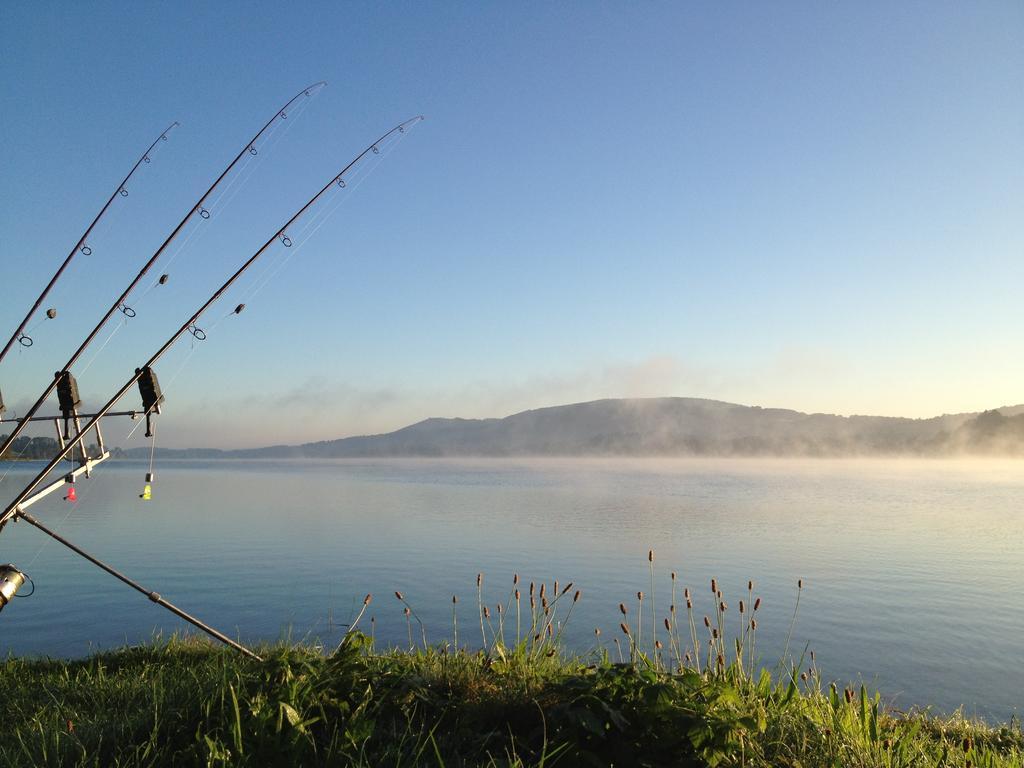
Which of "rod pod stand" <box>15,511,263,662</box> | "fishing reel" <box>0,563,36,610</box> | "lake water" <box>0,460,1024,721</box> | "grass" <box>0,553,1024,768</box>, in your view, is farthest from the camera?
"lake water" <box>0,460,1024,721</box>

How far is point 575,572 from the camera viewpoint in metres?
21.3

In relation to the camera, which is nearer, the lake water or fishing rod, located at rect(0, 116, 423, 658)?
fishing rod, located at rect(0, 116, 423, 658)

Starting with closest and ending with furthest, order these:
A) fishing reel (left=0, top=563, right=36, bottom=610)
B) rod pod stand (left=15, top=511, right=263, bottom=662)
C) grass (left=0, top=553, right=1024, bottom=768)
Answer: grass (left=0, top=553, right=1024, bottom=768) → fishing reel (left=0, top=563, right=36, bottom=610) → rod pod stand (left=15, top=511, right=263, bottom=662)

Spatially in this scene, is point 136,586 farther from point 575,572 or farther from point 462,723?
point 575,572

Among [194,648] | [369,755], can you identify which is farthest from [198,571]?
[369,755]

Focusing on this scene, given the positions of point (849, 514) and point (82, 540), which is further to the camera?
point (849, 514)

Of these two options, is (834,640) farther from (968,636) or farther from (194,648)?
(194,648)

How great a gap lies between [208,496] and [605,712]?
2121 inches

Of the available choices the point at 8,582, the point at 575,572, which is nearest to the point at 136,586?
the point at 8,582

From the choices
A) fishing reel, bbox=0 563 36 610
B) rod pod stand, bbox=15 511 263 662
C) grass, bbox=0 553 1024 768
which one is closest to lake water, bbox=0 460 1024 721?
rod pod stand, bbox=15 511 263 662

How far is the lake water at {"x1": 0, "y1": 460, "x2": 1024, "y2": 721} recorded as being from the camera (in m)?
13.8

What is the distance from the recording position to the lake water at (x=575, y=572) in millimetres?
13820

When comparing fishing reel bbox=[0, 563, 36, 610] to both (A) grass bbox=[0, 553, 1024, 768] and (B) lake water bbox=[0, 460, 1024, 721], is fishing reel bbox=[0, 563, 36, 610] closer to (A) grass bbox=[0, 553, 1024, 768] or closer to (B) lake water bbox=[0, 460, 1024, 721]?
(A) grass bbox=[0, 553, 1024, 768]

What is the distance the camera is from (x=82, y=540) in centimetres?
2797
